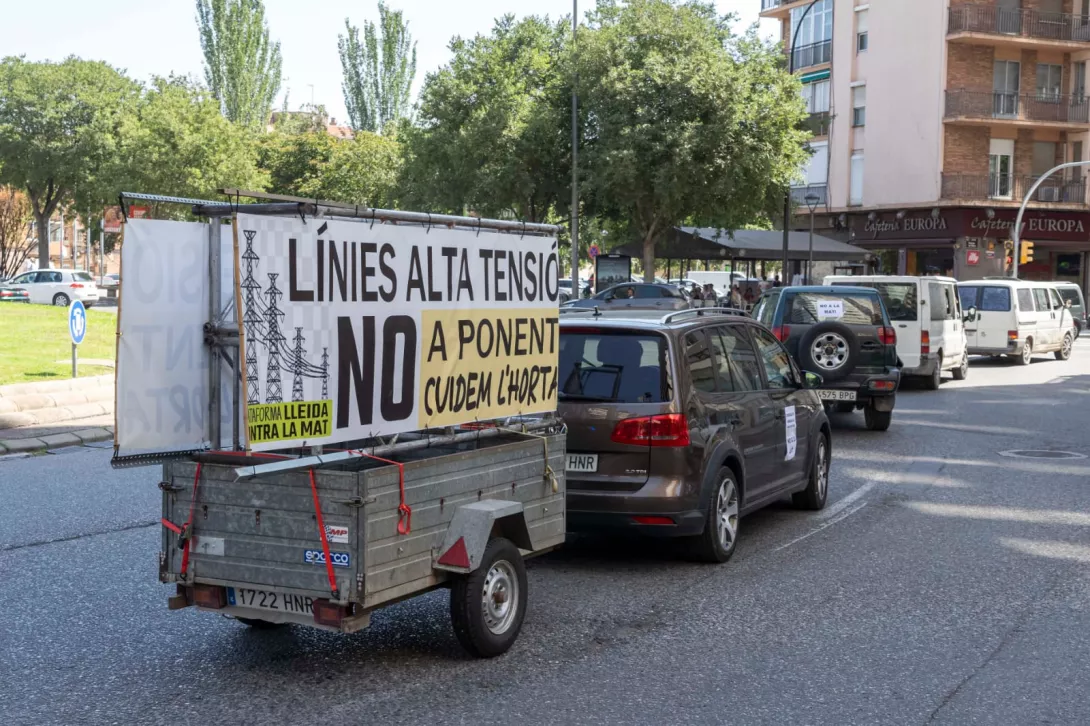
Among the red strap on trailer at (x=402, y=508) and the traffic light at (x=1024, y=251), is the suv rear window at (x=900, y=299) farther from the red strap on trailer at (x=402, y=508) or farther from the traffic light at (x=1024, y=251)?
the traffic light at (x=1024, y=251)

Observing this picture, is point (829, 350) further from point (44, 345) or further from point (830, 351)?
point (44, 345)

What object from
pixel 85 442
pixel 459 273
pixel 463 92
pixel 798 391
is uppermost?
pixel 463 92

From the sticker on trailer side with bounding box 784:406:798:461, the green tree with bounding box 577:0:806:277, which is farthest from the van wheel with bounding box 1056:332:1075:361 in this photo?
the sticker on trailer side with bounding box 784:406:798:461

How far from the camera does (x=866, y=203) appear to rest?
168 ft

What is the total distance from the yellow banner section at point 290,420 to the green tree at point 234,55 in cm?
6688

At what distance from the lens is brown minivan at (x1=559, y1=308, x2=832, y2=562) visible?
288 inches

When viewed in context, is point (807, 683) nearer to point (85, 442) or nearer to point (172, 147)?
point (85, 442)

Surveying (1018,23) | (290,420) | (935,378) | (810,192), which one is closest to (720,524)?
(290,420)

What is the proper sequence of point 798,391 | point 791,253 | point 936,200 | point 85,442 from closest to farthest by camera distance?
point 798,391
point 85,442
point 791,253
point 936,200

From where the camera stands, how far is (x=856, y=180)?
51.8 m

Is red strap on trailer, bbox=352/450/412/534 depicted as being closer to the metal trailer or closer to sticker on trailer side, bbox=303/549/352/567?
the metal trailer

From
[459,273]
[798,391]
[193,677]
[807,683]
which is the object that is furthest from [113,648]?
[798,391]

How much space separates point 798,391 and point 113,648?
217 inches

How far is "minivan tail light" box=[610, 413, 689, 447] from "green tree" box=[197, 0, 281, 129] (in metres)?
65.0
